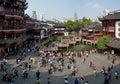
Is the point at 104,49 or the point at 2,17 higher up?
the point at 2,17

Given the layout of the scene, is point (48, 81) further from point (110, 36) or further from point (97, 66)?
point (110, 36)

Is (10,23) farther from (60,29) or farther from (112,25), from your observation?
(60,29)

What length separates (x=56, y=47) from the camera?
80.1 m

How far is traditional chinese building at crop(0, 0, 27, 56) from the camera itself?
206 ft

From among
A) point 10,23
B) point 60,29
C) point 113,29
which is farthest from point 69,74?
point 60,29

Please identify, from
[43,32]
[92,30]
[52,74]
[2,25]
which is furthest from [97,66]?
[43,32]

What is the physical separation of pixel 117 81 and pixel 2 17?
32.5 metres

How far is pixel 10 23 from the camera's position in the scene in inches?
2662

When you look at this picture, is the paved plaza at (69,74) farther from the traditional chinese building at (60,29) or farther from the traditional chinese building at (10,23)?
the traditional chinese building at (60,29)

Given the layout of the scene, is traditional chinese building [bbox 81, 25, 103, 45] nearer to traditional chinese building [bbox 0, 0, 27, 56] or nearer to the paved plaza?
traditional chinese building [bbox 0, 0, 27, 56]

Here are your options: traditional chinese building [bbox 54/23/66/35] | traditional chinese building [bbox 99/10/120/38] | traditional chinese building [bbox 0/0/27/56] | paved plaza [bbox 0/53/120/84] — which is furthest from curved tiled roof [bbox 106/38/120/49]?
traditional chinese building [bbox 54/23/66/35]

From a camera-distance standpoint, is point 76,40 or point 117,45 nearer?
point 117,45

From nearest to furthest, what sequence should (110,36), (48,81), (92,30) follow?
(48,81) < (110,36) < (92,30)

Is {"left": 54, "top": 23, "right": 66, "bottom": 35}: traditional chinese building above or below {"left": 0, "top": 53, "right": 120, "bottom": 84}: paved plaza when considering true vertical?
above
